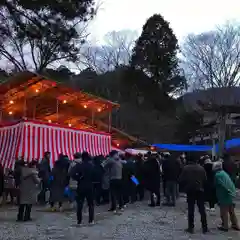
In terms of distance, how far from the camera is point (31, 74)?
1647 centimetres

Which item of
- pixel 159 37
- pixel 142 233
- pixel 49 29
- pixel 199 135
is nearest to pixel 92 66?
pixel 159 37

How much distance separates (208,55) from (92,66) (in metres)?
16.4

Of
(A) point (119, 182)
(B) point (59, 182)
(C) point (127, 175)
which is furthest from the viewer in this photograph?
(C) point (127, 175)

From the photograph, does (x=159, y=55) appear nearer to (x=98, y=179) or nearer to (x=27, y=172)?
(x=98, y=179)

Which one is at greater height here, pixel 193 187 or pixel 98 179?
pixel 98 179

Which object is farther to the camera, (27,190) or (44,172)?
(44,172)

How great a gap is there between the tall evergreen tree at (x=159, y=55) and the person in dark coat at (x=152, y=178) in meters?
31.8

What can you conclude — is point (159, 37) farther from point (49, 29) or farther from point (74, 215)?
point (74, 215)

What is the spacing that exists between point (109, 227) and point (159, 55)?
36917 mm

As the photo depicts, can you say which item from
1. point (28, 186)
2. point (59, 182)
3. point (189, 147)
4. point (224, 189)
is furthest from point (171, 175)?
point (189, 147)

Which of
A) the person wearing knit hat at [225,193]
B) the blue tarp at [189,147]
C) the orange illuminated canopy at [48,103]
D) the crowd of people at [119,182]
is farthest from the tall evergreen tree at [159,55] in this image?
the person wearing knit hat at [225,193]

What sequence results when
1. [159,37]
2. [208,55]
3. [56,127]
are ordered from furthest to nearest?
[159,37], [208,55], [56,127]

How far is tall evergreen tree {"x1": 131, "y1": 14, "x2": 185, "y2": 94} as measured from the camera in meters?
44.5

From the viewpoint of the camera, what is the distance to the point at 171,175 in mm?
13094
